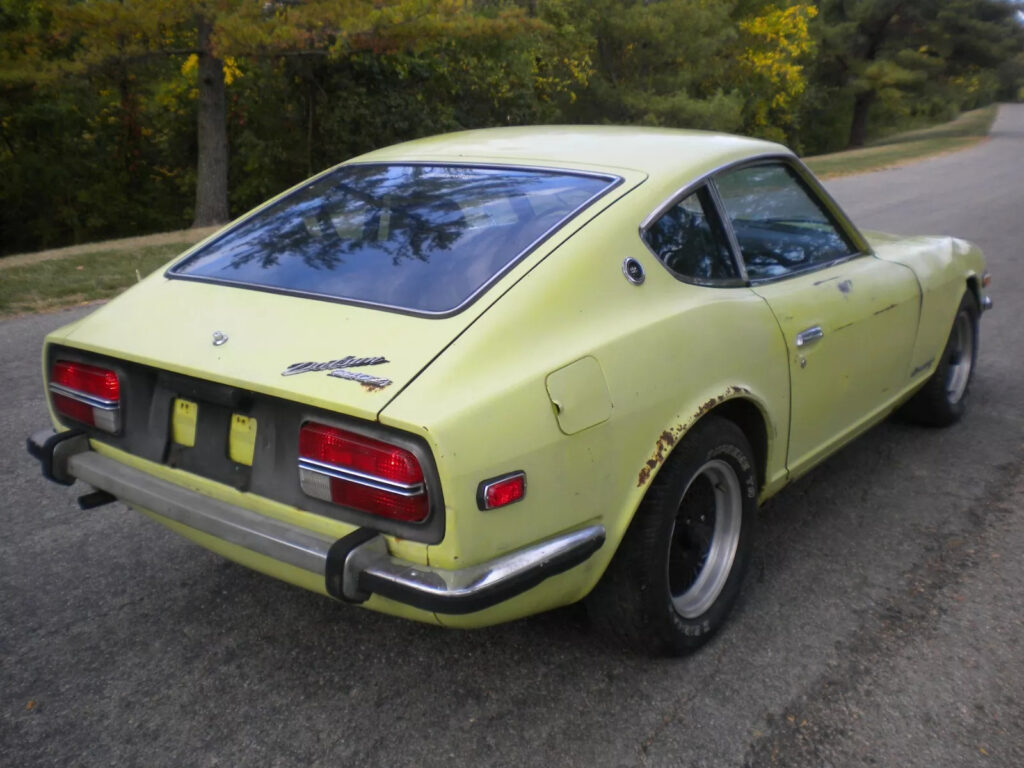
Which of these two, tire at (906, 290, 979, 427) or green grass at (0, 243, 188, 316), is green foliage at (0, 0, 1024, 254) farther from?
tire at (906, 290, 979, 427)

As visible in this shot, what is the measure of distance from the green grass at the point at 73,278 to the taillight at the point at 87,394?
17.0ft

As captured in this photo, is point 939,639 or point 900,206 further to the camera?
point 900,206

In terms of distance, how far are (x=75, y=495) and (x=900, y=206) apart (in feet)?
43.7

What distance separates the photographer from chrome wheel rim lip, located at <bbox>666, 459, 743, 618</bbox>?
288 centimetres

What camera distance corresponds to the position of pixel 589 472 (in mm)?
2346

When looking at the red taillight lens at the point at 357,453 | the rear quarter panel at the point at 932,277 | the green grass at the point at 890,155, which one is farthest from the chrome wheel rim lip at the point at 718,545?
the green grass at the point at 890,155

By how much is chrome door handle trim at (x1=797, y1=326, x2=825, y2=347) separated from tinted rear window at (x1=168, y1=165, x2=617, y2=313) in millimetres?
852

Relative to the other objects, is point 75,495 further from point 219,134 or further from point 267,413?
point 219,134

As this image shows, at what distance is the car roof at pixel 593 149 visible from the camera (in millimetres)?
3057

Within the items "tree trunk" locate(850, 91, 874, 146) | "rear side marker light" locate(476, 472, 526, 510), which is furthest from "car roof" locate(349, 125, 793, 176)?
"tree trunk" locate(850, 91, 874, 146)

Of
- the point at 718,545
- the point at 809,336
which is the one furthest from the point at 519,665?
the point at 809,336

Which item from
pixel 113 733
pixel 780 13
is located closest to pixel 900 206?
pixel 113 733

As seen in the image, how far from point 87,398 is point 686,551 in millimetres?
1862

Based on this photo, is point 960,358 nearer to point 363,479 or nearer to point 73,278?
point 363,479
